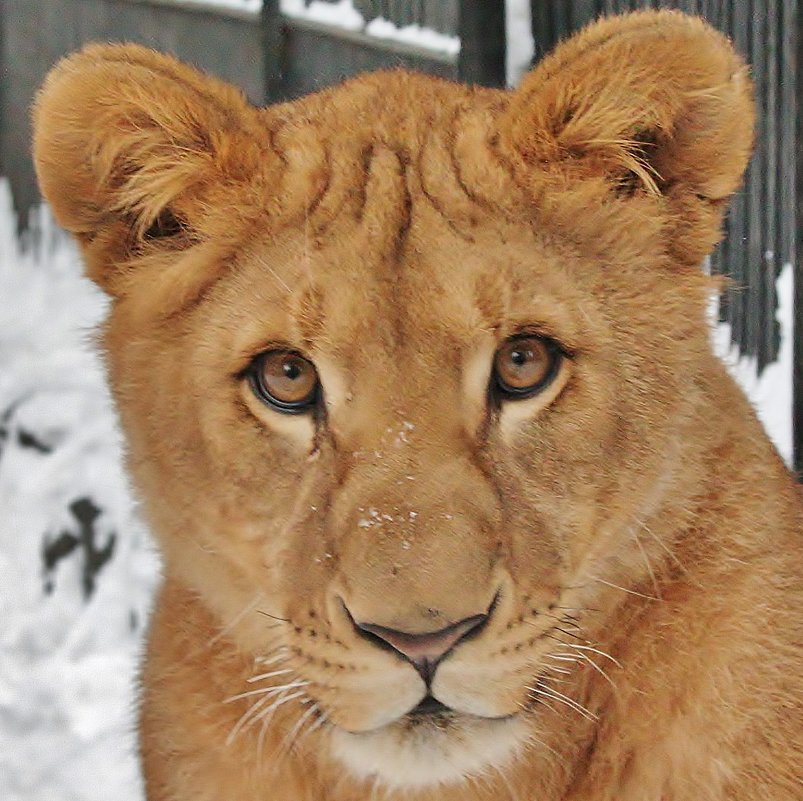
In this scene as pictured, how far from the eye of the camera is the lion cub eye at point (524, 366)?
171cm

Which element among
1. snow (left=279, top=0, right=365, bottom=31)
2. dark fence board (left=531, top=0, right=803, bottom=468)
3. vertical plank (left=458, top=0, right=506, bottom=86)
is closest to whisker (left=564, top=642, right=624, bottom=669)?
dark fence board (left=531, top=0, right=803, bottom=468)

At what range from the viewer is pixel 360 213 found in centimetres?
179

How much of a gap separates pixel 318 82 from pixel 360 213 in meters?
2.52

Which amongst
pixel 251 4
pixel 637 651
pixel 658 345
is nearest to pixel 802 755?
pixel 637 651

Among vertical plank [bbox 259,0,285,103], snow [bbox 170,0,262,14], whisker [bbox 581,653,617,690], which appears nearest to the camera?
whisker [bbox 581,653,617,690]

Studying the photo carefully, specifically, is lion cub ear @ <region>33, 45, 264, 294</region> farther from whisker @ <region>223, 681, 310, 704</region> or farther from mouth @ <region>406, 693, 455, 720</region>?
mouth @ <region>406, 693, 455, 720</region>

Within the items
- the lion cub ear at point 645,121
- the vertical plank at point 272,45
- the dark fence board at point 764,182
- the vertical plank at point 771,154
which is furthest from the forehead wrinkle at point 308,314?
the vertical plank at point 272,45

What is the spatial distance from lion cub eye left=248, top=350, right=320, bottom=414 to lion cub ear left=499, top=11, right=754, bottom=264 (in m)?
0.36

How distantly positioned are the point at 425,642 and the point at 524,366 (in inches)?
14.6

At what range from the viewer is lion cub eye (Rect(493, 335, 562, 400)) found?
1.71 m

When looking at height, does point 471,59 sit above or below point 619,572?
above

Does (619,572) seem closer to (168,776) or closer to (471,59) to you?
(168,776)

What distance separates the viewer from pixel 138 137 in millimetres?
1840

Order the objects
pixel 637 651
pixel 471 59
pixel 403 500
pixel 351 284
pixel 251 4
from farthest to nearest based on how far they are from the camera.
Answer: pixel 251 4 → pixel 471 59 → pixel 637 651 → pixel 351 284 → pixel 403 500
